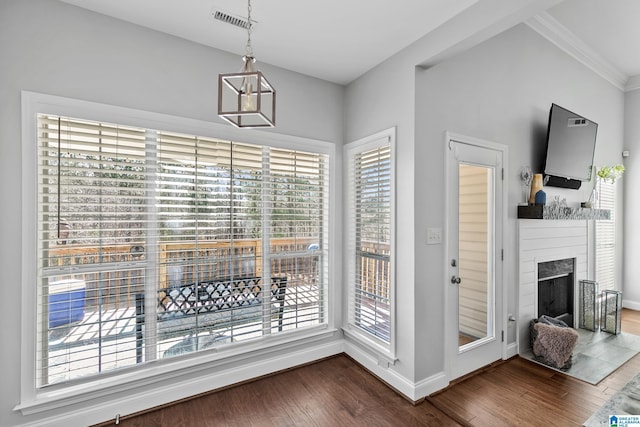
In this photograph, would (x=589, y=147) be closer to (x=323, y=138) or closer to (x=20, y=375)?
(x=323, y=138)

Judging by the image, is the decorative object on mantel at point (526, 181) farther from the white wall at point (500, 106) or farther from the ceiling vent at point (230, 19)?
the ceiling vent at point (230, 19)

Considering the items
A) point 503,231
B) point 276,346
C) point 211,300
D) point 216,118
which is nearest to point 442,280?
point 503,231

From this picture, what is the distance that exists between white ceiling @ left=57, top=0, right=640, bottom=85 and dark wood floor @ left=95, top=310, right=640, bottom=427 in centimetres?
283

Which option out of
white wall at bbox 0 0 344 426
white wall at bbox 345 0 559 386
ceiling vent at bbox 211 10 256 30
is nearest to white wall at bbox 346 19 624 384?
white wall at bbox 345 0 559 386

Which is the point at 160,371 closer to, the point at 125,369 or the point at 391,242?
the point at 125,369

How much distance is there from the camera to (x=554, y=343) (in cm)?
271

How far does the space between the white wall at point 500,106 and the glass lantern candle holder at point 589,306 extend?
102cm

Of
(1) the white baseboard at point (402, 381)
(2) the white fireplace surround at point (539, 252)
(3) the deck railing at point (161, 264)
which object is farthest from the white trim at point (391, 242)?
(2) the white fireplace surround at point (539, 252)

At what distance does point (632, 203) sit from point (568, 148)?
237 centimetres

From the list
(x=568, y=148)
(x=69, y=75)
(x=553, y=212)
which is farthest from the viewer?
(x=568, y=148)

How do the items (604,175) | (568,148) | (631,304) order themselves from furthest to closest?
(631,304)
(604,175)
(568,148)

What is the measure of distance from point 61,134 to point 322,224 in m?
2.16

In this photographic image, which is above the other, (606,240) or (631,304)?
(606,240)

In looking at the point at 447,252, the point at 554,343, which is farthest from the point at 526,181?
the point at 554,343
